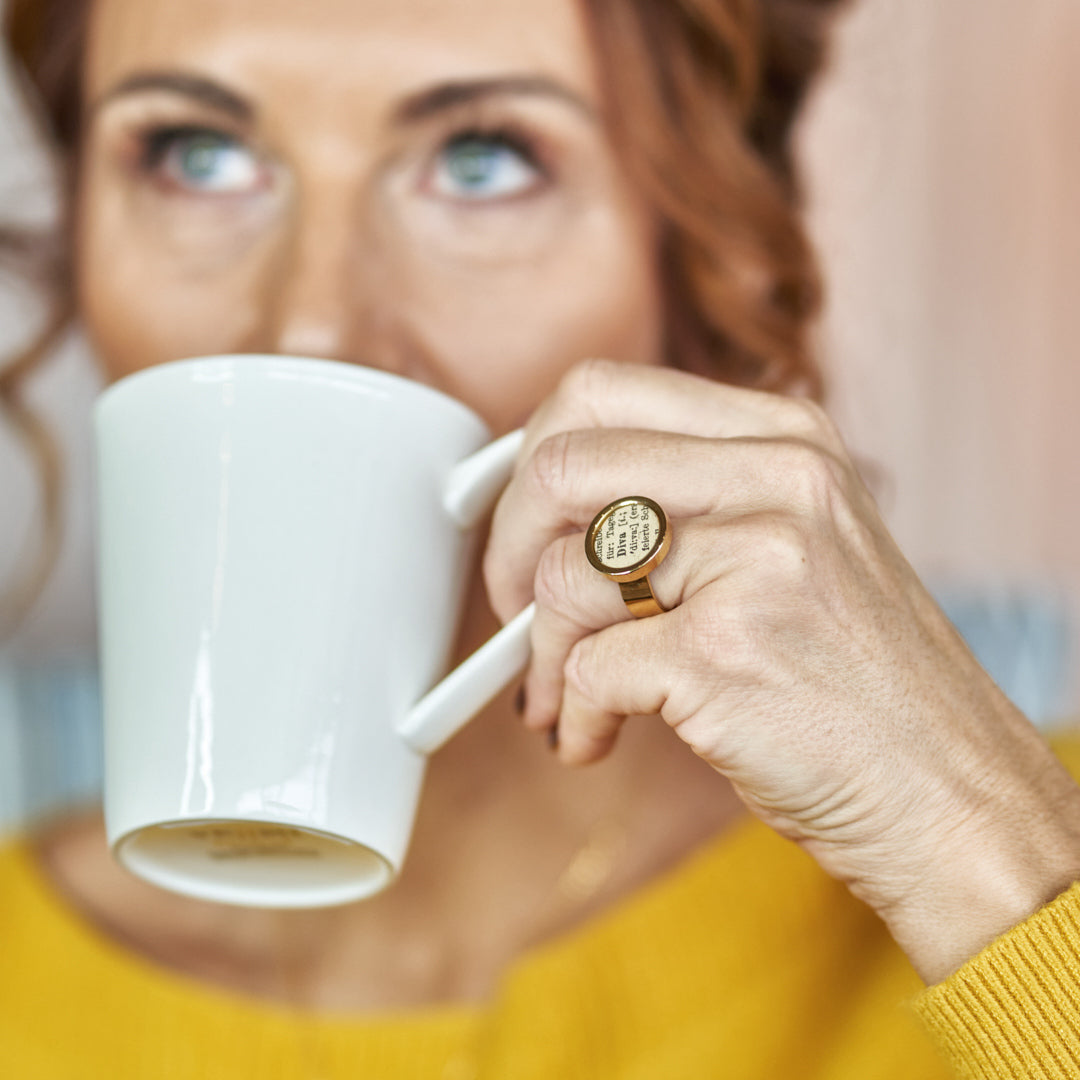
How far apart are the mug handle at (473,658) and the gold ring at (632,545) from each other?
0.19 feet

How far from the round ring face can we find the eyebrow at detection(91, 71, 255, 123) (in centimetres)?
52

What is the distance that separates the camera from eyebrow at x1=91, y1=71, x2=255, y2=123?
880mm

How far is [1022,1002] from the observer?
54 centimetres

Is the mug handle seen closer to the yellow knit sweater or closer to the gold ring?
the gold ring

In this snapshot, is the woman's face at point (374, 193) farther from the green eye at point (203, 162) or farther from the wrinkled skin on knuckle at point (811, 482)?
the wrinkled skin on knuckle at point (811, 482)

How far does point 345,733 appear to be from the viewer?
0.56m

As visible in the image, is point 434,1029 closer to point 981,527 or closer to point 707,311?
point 707,311

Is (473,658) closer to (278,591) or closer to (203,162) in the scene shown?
(278,591)

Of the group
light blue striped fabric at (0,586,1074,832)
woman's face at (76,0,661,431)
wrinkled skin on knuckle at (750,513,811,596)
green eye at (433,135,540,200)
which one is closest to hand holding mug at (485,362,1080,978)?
wrinkled skin on knuckle at (750,513,811,596)

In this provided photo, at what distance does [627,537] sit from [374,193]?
0.45 metres

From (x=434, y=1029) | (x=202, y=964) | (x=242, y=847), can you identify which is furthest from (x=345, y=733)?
(x=202, y=964)

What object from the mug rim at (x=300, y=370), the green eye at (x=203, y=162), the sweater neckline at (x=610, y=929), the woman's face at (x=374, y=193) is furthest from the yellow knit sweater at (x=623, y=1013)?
the green eye at (x=203, y=162)

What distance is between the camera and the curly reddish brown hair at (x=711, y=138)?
934 mm

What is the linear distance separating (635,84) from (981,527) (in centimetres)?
98
